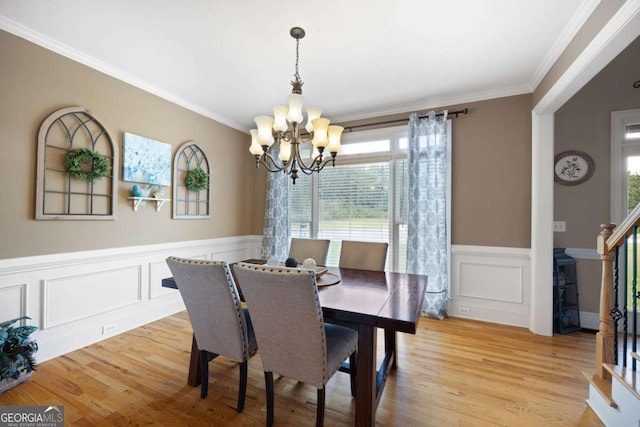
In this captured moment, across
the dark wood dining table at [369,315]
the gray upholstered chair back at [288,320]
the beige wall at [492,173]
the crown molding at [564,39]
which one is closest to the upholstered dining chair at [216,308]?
the gray upholstered chair back at [288,320]

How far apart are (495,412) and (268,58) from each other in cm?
327

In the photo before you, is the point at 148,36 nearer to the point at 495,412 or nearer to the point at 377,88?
the point at 377,88

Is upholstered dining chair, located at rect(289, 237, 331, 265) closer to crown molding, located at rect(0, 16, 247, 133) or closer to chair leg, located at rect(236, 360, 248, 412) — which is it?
chair leg, located at rect(236, 360, 248, 412)

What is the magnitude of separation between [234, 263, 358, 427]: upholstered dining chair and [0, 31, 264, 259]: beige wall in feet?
6.81

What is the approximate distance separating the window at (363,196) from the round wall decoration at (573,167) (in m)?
1.71

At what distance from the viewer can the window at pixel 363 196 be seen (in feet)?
12.2

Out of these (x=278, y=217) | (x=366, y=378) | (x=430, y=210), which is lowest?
(x=366, y=378)

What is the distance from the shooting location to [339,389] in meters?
2.02

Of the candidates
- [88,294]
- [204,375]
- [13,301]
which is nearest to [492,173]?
[204,375]

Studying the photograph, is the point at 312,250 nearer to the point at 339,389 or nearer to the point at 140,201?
the point at 339,389

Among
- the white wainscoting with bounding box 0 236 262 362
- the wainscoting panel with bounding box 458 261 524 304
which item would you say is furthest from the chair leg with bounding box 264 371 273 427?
the wainscoting panel with bounding box 458 261 524 304

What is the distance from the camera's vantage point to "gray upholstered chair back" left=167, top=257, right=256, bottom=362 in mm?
1647

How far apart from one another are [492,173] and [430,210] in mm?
822

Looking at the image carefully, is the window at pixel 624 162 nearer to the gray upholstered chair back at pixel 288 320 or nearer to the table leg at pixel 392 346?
the table leg at pixel 392 346
